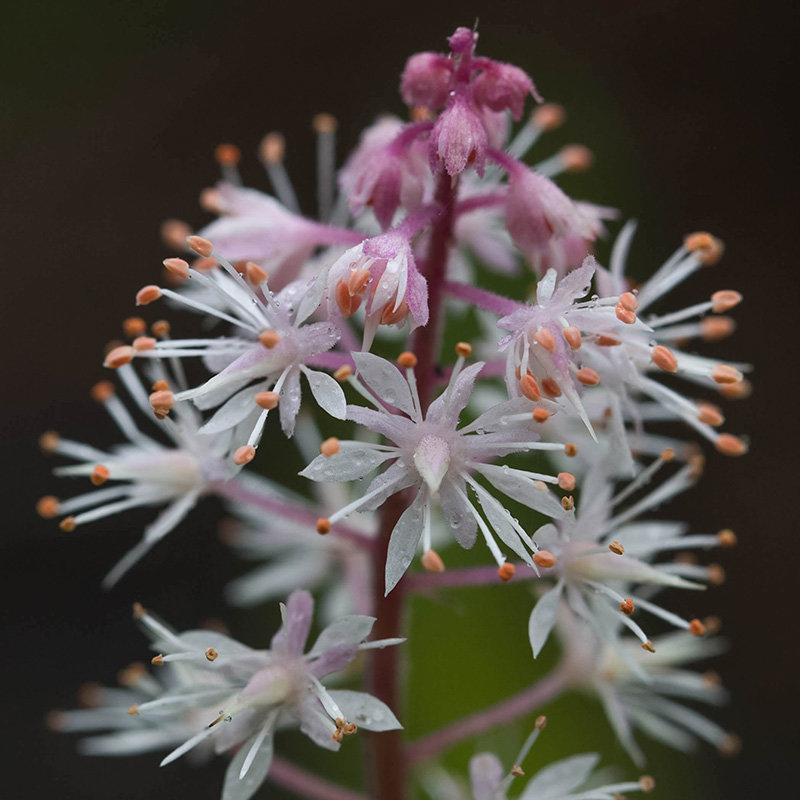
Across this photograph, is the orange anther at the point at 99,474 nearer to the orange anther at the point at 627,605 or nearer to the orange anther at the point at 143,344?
the orange anther at the point at 143,344

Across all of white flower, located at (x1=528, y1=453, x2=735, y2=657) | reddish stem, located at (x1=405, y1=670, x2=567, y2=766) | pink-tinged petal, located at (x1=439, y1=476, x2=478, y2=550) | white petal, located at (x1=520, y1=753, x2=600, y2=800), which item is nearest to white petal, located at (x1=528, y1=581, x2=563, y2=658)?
white flower, located at (x1=528, y1=453, x2=735, y2=657)

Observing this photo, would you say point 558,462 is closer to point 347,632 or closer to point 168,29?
point 347,632

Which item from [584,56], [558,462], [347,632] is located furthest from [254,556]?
[584,56]

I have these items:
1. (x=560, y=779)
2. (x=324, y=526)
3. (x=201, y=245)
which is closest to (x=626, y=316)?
(x=324, y=526)

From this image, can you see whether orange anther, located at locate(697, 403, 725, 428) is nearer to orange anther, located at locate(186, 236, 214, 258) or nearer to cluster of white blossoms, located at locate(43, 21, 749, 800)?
cluster of white blossoms, located at locate(43, 21, 749, 800)

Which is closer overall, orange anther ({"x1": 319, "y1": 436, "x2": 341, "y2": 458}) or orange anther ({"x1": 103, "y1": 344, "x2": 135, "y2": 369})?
orange anther ({"x1": 319, "y1": 436, "x2": 341, "y2": 458})

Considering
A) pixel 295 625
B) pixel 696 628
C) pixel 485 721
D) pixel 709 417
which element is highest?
pixel 709 417

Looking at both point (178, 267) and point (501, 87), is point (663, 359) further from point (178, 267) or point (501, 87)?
point (178, 267)

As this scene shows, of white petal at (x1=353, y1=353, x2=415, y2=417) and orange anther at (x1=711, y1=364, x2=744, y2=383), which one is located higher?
white petal at (x1=353, y1=353, x2=415, y2=417)
